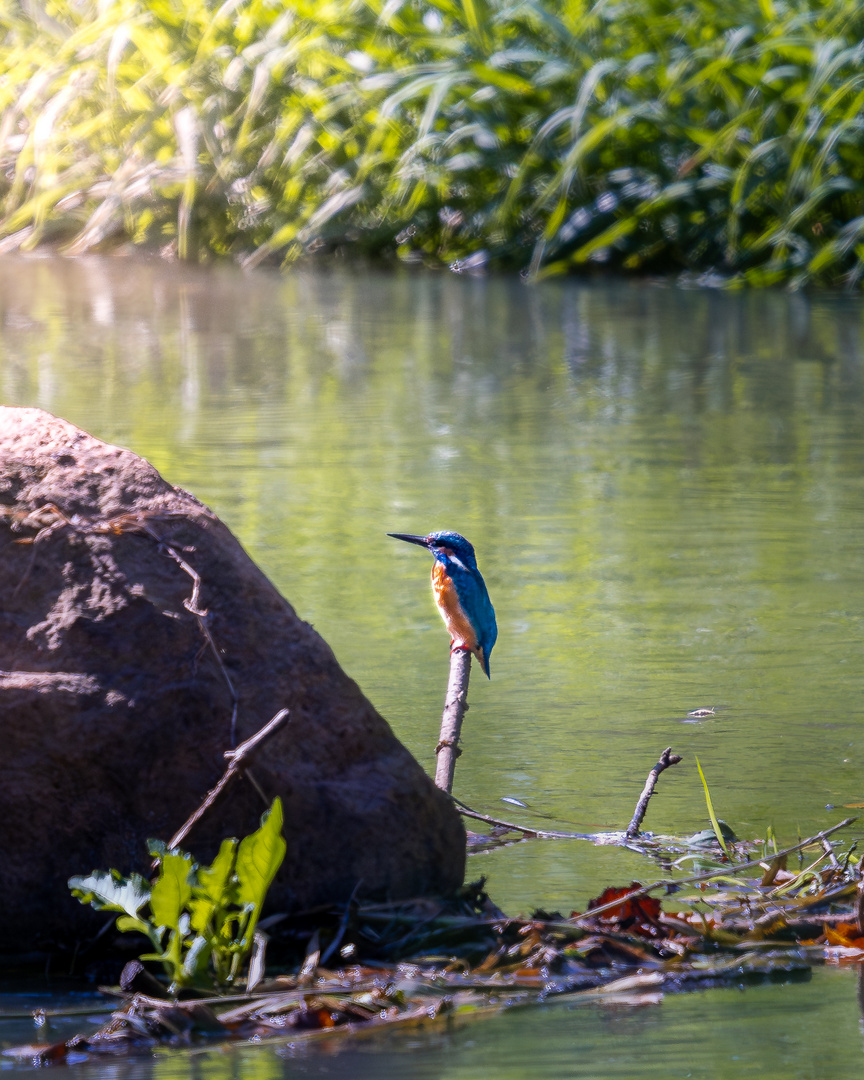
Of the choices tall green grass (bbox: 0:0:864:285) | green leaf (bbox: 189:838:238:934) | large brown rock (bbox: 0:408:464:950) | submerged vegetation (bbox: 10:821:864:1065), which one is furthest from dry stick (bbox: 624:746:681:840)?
tall green grass (bbox: 0:0:864:285)

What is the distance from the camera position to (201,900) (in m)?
2.20

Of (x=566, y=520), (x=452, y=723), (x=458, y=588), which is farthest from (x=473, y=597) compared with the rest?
(x=566, y=520)

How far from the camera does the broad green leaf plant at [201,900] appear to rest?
85.6 inches

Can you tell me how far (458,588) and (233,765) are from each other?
0.65m

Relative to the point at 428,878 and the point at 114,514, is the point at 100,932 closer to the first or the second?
the point at 428,878

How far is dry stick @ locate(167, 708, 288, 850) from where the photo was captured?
7.48ft

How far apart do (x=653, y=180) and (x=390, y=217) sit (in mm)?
2035

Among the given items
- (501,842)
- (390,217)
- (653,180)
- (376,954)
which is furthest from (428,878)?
(390,217)

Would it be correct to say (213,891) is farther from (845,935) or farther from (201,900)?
(845,935)

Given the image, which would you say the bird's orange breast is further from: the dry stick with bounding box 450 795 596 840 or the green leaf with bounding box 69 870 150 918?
the green leaf with bounding box 69 870 150 918

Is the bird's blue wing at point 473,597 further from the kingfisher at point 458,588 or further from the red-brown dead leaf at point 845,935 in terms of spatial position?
the red-brown dead leaf at point 845,935

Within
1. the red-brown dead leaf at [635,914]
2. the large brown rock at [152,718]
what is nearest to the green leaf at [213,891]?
the large brown rock at [152,718]

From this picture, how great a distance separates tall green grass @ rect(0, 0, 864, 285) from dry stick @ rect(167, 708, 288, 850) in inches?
339

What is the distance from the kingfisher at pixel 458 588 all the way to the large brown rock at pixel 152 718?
1.11 feet
